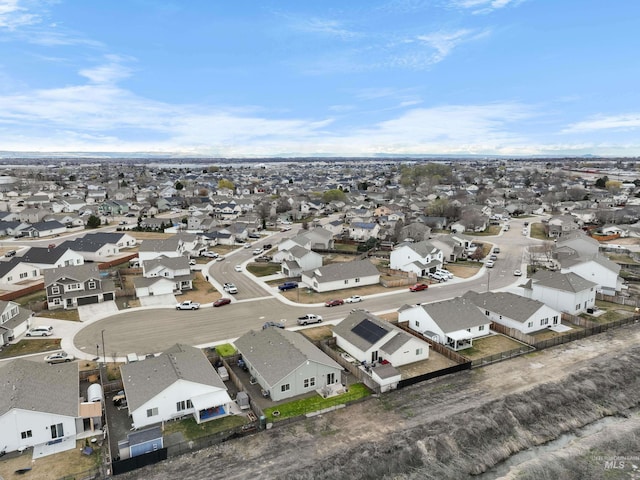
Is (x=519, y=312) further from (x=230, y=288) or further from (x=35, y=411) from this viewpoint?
(x=35, y=411)

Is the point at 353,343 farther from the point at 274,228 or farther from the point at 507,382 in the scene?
the point at 274,228

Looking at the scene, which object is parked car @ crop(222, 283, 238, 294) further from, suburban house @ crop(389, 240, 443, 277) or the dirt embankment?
the dirt embankment

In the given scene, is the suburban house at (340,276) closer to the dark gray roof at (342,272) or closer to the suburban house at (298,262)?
the dark gray roof at (342,272)

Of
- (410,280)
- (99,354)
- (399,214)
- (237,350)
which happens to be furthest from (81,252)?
(399,214)

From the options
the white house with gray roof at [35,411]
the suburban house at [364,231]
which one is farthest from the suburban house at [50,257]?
the suburban house at [364,231]

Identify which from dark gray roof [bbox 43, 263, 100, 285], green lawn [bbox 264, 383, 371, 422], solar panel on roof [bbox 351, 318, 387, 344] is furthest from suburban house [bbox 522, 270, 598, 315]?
dark gray roof [bbox 43, 263, 100, 285]

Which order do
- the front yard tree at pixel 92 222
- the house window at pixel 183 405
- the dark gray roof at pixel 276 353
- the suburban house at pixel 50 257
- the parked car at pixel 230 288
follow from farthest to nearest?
the front yard tree at pixel 92 222 → the suburban house at pixel 50 257 → the parked car at pixel 230 288 → the dark gray roof at pixel 276 353 → the house window at pixel 183 405
